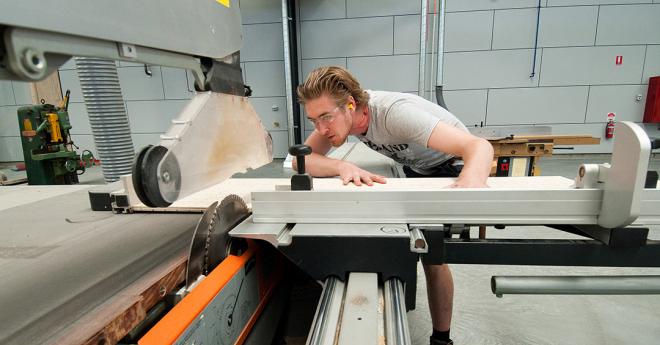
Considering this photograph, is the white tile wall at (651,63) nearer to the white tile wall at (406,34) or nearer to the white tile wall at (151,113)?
the white tile wall at (406,34)

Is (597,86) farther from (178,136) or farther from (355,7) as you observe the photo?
(178,136)

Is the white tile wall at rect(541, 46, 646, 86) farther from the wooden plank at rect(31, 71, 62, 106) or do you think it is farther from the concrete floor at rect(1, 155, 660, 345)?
the wooden plank at rect(31, 71, 62, 106)

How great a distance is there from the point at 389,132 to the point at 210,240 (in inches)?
36.5

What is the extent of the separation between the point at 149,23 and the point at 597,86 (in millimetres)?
4941

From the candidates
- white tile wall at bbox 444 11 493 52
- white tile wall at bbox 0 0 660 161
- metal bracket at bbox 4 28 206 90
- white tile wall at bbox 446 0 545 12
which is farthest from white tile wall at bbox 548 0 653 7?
metal bracket at bbox 4 28 206 90

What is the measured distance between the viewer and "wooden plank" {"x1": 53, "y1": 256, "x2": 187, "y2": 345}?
43 cm

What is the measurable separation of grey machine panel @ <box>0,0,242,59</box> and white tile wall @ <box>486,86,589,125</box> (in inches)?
156

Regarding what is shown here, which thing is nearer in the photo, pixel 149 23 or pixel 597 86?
pixel 149 23

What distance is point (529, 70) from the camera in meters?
3.86

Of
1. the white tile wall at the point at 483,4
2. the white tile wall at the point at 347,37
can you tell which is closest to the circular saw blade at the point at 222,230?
the white tile wall at the point at 347,37

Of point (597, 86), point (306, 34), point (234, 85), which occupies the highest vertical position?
point (306, 34)

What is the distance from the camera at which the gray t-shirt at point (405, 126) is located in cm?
122

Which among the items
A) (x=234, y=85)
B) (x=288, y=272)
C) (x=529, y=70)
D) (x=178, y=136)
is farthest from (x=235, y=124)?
(x=529, y=70)

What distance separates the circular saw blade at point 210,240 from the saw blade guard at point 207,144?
0.25ft
